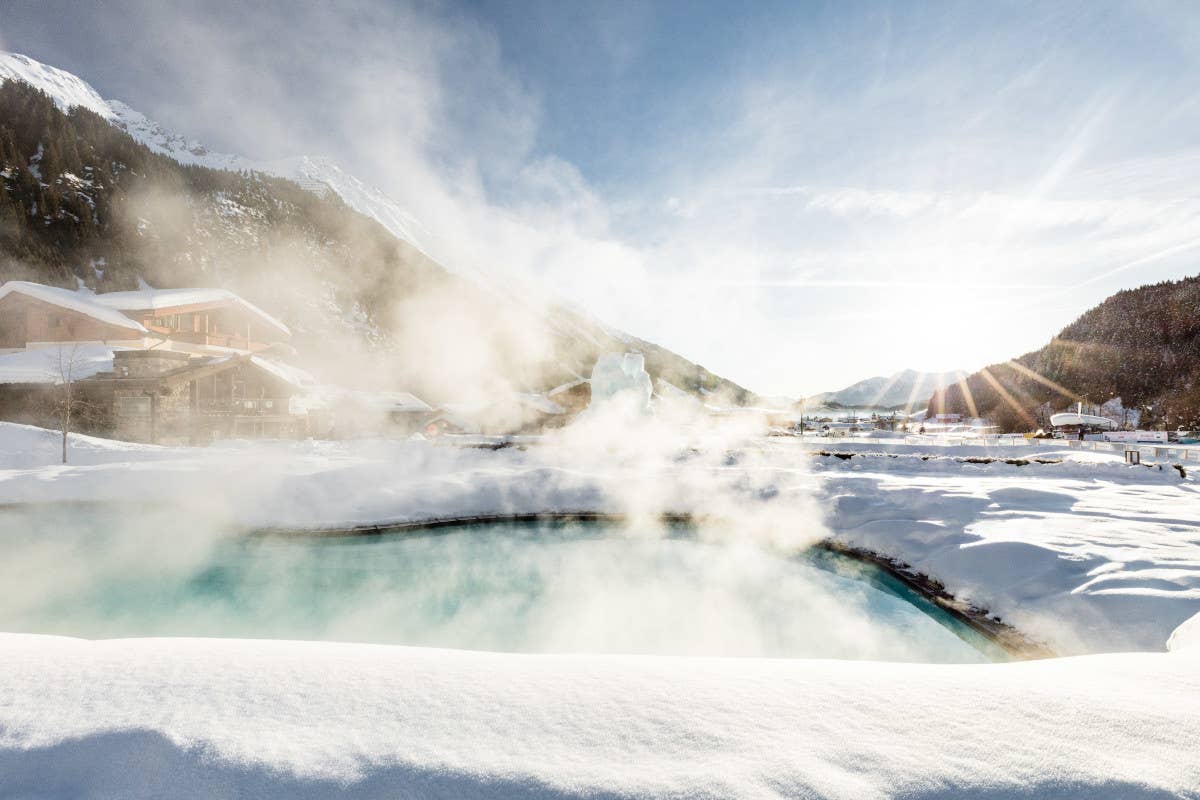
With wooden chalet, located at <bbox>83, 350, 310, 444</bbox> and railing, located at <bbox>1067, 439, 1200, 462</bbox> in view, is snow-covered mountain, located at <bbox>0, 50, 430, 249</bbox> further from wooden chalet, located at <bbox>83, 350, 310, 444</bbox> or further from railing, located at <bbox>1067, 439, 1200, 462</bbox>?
railing, located at <bbox>1067, 439, 1200, 462</bbox>

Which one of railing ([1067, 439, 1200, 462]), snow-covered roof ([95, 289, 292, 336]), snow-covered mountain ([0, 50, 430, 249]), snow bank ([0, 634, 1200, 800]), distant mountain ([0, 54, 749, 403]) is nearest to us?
snow bank ([0, 634, 1200, 800])

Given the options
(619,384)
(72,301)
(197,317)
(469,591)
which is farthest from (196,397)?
(619,384)

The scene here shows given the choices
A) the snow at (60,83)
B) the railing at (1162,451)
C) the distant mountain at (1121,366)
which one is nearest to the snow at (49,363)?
the railing at (1162,451)

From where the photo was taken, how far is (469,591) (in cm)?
955

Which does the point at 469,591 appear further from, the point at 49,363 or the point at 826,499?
the point at 49,363

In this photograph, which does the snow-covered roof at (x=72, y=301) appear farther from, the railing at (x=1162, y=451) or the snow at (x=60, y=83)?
the snow at (x=60, y=83)

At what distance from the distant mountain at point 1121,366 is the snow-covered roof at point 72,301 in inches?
2892

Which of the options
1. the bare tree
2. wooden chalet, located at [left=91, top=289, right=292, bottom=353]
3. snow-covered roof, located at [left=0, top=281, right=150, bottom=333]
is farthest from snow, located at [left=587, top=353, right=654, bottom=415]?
the bare tree

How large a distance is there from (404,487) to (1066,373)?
3140 inches

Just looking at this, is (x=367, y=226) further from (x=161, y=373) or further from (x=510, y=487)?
(x=510, y=487)

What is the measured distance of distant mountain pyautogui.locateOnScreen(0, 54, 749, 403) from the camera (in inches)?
1534

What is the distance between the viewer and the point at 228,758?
1.86 m

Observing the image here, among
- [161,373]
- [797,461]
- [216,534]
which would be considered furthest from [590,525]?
[161,373]

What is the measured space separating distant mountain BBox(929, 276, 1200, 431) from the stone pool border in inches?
2269
